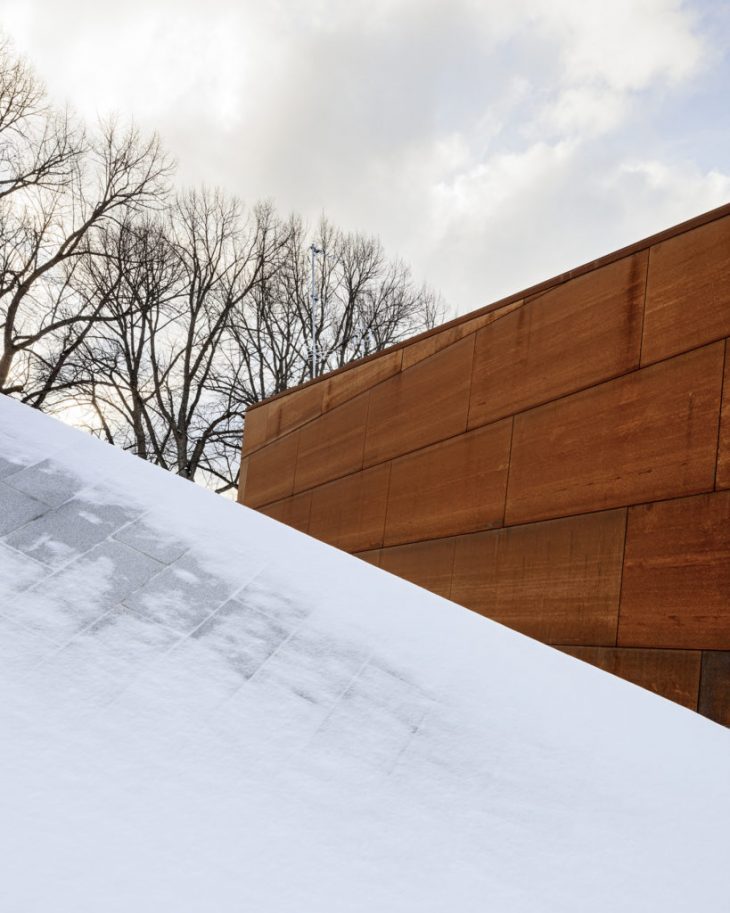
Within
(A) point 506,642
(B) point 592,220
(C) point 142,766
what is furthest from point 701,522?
(B) point 592,220

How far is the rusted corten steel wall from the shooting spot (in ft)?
18.7

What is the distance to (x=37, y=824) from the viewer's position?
224 centimetres

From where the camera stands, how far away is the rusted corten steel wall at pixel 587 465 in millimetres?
5691

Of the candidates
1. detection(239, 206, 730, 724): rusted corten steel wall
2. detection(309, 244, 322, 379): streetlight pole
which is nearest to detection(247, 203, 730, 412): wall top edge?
detection(239, 206, 730, 724): rusted corten steel wall

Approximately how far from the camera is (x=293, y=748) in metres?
2.89

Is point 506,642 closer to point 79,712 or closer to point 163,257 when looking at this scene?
point 79,712

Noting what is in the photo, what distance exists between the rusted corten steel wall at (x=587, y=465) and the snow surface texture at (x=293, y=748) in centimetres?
175

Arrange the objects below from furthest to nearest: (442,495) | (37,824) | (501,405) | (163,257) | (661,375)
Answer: (163,257) < (442,495) < (501,405) < (661,375) < (37,824)

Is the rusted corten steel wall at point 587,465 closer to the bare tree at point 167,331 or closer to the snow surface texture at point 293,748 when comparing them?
the snow surface texture at point 293,748

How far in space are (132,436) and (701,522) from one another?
18.1 meters

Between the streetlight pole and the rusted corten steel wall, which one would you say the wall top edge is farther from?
the streetlight pole

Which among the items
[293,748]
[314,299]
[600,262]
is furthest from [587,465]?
[314,299]

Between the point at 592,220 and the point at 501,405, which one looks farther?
the point at 592,220

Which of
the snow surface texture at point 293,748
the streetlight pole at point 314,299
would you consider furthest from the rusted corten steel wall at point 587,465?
the streetlight pole at point 314,299
